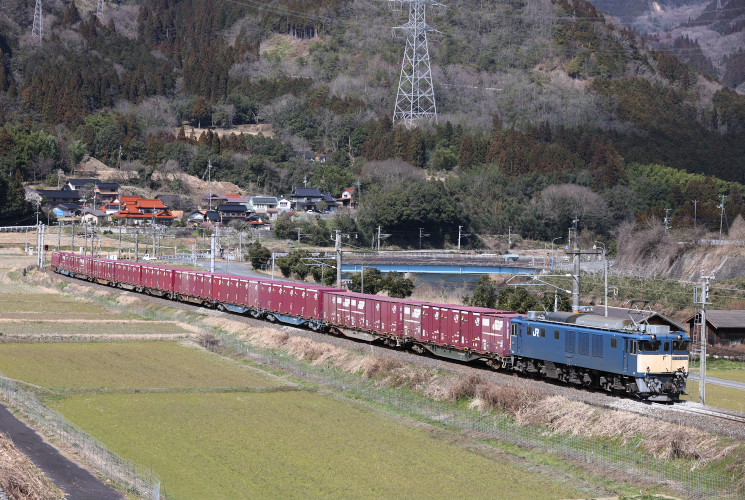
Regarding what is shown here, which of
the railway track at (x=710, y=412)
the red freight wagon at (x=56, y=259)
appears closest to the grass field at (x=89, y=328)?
the railway track at (x=710, y=412)

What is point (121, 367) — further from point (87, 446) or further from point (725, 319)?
point (725, 319)

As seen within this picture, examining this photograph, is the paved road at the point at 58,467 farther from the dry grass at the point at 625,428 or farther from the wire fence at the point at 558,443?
the dry grass at the point at 625,428

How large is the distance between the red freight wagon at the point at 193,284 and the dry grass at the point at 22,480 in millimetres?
47032

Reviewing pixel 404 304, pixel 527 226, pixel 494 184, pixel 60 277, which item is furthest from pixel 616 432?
pixel 494 184

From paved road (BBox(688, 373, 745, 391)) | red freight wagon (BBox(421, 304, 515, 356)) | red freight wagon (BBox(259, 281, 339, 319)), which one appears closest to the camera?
red freight wagon (BBox(421, 304, 515, 356))

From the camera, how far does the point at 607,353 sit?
3600cm

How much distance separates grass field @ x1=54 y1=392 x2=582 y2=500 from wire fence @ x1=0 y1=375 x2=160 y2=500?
769mm

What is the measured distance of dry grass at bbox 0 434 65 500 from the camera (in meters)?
22.4

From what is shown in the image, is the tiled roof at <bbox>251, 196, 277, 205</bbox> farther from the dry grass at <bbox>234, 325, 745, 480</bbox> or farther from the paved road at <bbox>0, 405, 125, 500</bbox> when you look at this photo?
the paved road at <bbox>0, 405, 125, 500</bbox>

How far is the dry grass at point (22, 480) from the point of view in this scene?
2239 cm

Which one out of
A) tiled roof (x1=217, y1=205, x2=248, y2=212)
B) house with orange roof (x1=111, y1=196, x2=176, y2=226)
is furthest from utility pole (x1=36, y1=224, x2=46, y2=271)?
tiled roof (x1=217, y1=205, x2=248, y2=212)

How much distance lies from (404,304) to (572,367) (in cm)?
1196

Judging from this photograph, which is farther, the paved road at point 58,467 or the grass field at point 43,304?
the grass field at point 43,304

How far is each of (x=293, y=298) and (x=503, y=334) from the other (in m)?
20.7
